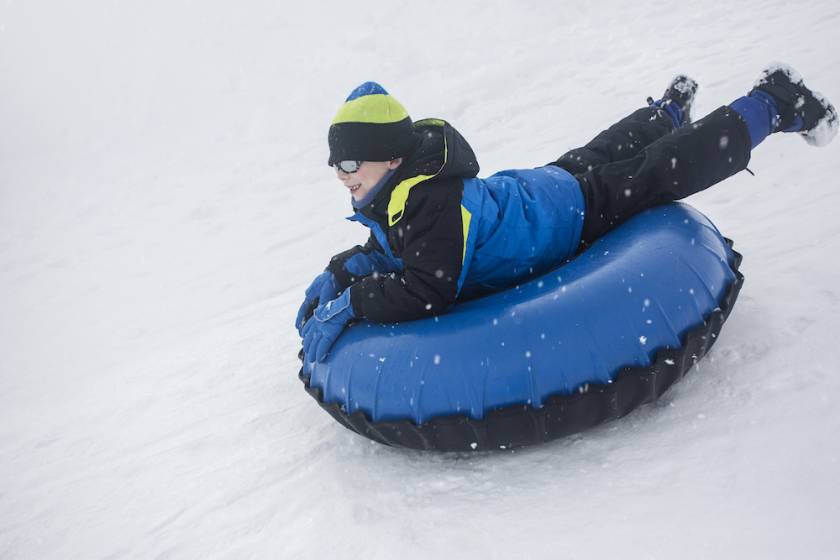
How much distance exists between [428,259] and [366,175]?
19.8 inches

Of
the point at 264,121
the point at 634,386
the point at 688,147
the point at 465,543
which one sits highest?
the point at 264,121

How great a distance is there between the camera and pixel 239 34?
40.7 ft

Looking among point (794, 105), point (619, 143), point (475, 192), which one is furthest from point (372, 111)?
point (794, 105)

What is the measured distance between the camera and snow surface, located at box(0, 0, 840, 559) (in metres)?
2.12

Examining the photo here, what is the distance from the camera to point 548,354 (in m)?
2.27

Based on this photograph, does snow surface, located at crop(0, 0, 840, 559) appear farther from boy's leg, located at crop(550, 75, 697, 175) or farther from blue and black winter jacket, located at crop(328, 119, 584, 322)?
boy's leg, located at crop(550, 75, 697, 175)

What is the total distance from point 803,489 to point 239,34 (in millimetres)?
12581

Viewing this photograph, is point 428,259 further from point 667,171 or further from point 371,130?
point 667,171

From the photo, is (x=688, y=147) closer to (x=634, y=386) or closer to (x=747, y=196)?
(x=634, y=386)

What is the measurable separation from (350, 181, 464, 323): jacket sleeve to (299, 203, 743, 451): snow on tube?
83 mm

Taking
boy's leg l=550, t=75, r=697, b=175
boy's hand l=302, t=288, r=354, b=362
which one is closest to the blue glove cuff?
boy's hand l=302, t=288, r=354, b=362

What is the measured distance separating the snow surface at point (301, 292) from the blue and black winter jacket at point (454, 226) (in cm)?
68

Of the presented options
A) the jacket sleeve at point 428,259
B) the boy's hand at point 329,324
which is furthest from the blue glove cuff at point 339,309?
the jacket sleeve at point 428,259

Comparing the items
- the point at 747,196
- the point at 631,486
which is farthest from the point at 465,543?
the point at 747,196
